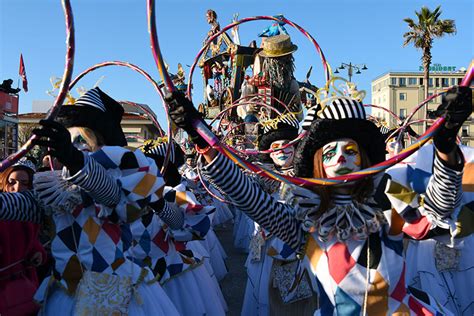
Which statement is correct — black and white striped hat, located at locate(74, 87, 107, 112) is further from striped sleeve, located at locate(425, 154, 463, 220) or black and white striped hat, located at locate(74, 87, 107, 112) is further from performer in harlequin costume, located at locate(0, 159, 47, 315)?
striped sleeve, located at locate(425, 154, 463, 220)

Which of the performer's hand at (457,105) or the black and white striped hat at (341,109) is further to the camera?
the black and white striped hat at (341,109)

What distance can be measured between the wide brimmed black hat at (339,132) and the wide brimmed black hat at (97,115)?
1153 mm

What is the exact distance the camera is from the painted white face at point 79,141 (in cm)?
312

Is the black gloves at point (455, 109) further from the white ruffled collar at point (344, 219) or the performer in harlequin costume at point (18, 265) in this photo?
the performer in harlequin costume at point (18, 265)

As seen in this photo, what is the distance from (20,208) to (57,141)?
75 centimetres

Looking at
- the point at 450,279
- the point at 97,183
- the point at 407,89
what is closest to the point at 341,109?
the point at 97,183

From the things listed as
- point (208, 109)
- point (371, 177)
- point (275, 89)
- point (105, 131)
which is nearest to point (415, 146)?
point (371, 177)

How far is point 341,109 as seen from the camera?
2.80 metres

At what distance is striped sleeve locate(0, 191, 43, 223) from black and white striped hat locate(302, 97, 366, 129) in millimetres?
1642

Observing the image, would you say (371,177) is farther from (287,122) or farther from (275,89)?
(275,89)

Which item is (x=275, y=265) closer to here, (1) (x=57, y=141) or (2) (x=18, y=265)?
(2) (x=18, y=265)

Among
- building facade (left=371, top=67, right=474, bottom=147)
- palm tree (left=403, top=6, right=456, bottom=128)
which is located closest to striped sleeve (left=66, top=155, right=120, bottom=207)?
palm tree (left=403, top=6, right=456, bottom=128)

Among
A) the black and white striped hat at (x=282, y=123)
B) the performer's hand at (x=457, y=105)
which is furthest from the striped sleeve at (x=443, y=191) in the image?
the black and white striped hat at (x=282, y=123)

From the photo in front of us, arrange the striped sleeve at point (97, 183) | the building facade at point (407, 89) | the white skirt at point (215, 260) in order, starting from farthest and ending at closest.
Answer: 1. the building facade at point (407, 89)
2. the white skirt at point (215, 260)
3. the striped sleeve at point (97, 183)
